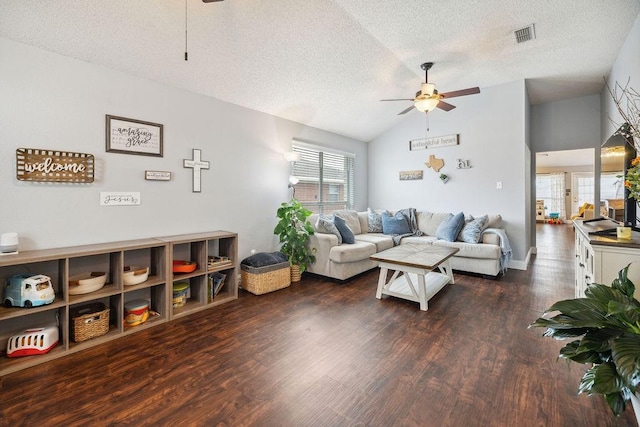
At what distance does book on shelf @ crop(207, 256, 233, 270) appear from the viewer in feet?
10.5

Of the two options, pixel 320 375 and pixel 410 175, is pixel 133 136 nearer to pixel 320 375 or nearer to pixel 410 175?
pixel 320 375

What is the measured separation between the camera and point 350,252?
3898 mm

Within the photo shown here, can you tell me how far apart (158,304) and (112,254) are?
2.10 ft

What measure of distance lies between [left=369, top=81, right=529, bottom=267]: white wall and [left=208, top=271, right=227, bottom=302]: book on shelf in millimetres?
3807

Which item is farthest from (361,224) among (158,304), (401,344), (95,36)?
(95,36)

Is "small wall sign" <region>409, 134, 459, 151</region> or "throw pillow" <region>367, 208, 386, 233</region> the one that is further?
"throw pillow" <region>367, 208, 386, 233</region>

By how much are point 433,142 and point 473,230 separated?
1903mm

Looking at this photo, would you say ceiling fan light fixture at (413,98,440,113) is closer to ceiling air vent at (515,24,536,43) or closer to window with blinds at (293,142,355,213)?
ceiling air vent at (515,24,536,43)

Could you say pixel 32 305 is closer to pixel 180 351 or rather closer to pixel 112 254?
pixel 112 254

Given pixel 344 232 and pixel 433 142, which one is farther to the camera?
pixel 433 142

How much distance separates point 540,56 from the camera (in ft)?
11.8

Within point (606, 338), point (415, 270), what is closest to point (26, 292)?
point (415, 270)

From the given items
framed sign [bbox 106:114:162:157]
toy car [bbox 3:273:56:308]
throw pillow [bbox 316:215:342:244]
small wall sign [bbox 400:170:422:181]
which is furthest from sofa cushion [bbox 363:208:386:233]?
toy car [bbox 3:273:56:308]

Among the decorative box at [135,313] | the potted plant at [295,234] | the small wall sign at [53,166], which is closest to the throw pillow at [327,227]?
the potted plant at [295,234]
